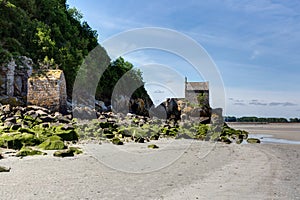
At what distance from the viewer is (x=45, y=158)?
8648 millimetres

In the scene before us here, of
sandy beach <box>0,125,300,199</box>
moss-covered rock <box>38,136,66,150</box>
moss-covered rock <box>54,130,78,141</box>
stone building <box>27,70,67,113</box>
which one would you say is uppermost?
stone building <box>27,70,67,113</box>

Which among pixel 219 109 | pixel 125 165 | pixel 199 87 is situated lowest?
pixel 125 165

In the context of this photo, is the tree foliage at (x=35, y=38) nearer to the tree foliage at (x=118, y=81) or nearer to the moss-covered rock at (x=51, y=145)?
the tree foliage at (x=118, y=81)

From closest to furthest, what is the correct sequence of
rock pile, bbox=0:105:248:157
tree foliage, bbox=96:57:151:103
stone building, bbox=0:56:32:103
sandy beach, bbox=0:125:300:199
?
1. sandy beach, bbox=0:125:300:199
2. rock pile, bbox=0:105:248:157
3. stone building, bbox=0:56:32:103
4. tree foliage, bbox=96:57:151:103

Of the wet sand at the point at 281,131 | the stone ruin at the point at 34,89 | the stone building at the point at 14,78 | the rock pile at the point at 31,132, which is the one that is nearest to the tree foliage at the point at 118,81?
the stone building at the point at 14,78

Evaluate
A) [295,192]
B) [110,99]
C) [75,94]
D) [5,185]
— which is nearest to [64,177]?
[5,185]

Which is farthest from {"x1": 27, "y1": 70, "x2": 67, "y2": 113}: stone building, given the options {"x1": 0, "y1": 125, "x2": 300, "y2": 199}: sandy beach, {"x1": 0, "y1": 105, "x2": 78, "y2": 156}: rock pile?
{"x1": 0, "y1": 125, "x2": 300, "y2": 199}: sandy beach

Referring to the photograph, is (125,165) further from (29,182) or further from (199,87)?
(199,87)

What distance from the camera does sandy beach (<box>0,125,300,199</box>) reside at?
5.28 m

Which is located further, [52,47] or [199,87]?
[199,87]

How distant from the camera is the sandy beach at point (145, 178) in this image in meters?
5.28

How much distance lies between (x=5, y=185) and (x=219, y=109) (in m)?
26.5

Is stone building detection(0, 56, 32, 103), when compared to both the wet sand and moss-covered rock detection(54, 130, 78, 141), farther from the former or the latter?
the wet sand

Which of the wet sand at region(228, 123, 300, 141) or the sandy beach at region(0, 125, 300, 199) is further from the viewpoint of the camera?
the wet sand at region(228, 123, 300, 141)
